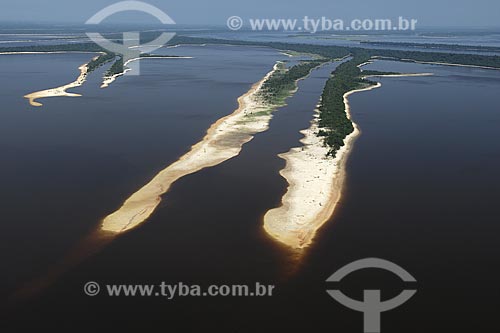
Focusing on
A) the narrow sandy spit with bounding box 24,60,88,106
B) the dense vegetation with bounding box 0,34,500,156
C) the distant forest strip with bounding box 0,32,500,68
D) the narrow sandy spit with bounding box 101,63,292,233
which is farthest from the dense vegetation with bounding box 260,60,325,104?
the distant forest strip with bounding box 0,32,500,68

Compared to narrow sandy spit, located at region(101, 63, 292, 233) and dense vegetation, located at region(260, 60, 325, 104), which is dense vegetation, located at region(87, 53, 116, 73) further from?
narrow sandy spit, located at region(101, 63, 292, 233)

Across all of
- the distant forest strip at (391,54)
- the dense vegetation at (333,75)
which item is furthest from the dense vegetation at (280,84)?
the distant forest strip at (391,54)

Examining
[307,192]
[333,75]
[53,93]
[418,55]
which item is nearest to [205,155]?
[307,192]

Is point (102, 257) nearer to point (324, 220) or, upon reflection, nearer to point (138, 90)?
point (324, 220)

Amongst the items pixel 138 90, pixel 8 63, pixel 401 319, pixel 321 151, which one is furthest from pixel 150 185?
pixel 8 63

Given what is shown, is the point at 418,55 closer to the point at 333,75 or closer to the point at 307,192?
the point at 333,75

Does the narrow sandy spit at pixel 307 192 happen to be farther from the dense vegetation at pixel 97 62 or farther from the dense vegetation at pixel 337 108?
the dense vegetation at pixel 97 62
